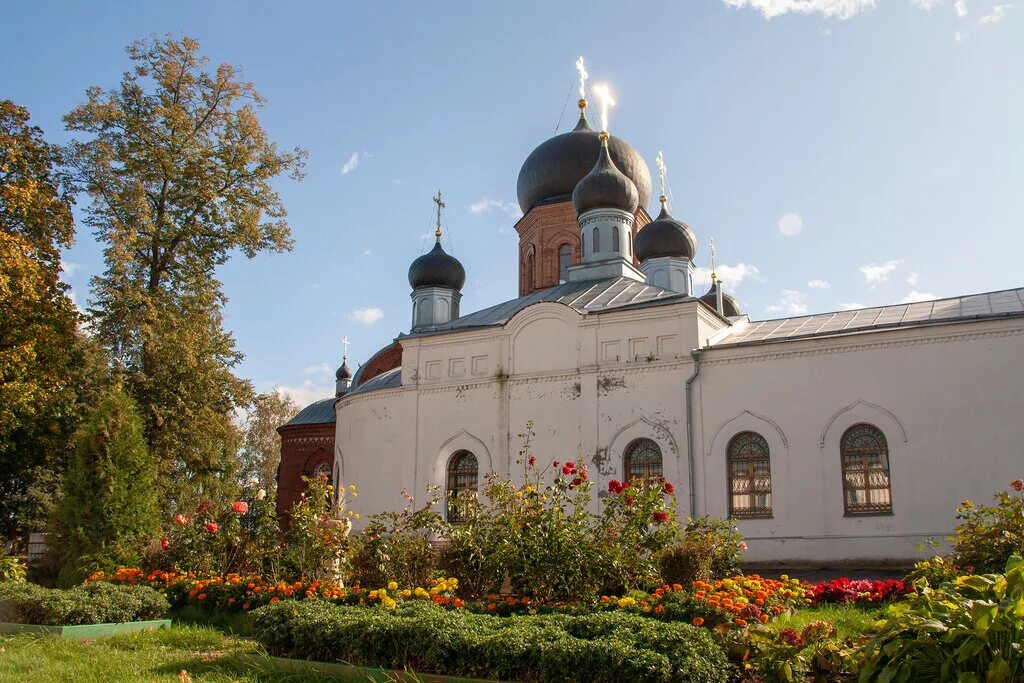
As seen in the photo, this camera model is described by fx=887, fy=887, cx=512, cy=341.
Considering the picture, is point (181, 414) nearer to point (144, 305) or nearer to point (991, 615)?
point (144, 305)

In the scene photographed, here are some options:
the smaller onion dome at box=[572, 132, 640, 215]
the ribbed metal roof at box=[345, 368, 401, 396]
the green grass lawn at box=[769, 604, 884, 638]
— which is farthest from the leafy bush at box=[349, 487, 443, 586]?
the smaller onion dome at box=[572, 132, 640, 215]

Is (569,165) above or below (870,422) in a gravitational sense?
above

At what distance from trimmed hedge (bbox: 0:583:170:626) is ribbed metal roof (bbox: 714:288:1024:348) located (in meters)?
9.63

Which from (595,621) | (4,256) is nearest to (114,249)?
(4,256)

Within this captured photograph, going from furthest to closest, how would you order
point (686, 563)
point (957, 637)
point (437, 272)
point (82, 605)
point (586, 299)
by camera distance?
point (437, 272) < point (586, 299) < point (686, 563) < point (82, 605) < point (957, 637)

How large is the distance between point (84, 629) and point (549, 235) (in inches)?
661

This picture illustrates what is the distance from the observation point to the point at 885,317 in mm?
14531

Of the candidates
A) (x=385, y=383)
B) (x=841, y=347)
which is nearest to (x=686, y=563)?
(x=841, y=347)

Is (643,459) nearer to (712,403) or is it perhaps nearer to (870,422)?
(712,403)

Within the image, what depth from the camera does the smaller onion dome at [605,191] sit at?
18703 mm

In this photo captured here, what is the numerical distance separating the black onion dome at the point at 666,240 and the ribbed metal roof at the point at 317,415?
9581mm

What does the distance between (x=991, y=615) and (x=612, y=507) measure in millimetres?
4824

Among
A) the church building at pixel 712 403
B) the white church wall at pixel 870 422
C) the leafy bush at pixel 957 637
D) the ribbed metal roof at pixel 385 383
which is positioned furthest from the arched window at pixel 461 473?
the leafy bush at pixel 957 637

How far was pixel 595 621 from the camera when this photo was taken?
5.72 m
